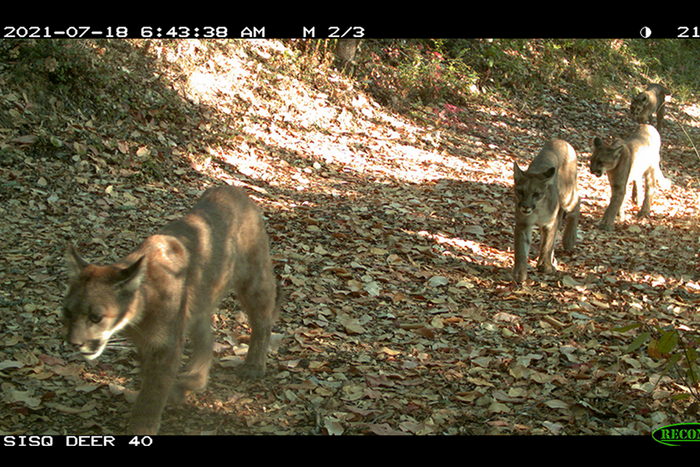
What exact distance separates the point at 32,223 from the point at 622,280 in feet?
24.1

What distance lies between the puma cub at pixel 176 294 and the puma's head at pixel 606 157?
767 centimetres

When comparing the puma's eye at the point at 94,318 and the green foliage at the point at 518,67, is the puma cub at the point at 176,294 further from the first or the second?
the green foliage at the point at 518,67

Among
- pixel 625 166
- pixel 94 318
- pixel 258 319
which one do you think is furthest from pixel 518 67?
pixel 94 318

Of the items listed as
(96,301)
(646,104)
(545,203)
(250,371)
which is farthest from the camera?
(646,104)

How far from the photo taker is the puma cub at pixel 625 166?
10594 mm

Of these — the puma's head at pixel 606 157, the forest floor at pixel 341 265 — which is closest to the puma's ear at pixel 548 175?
the forest floor at pixel 341 265

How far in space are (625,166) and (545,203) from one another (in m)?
3.57

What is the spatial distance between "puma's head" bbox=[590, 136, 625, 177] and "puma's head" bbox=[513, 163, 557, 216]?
3358mm

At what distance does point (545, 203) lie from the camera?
8.13 meters

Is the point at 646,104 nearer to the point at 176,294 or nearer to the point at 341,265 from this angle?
the point at 341,265

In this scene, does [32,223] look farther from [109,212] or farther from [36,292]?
[36,292]

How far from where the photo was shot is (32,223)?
6730 mm

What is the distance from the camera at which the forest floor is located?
4.63 meters

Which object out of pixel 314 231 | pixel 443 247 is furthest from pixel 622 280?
pixel 314 231
